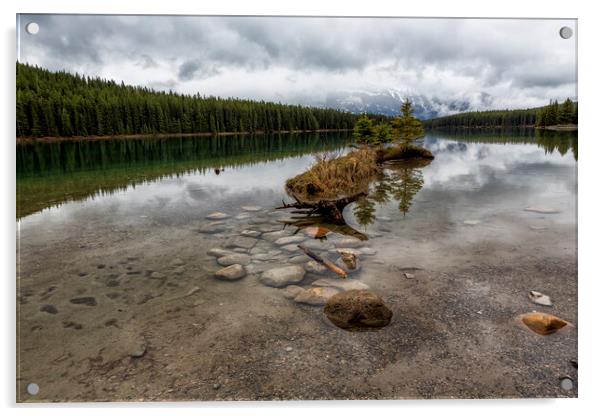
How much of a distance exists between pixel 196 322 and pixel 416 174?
15629mm

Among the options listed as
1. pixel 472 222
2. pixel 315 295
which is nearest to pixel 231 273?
pixel 315 295

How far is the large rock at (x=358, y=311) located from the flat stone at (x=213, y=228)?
457 centimetres

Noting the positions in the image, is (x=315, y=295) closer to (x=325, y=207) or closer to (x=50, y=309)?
(x=50, y=309)

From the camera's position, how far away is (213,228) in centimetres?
828

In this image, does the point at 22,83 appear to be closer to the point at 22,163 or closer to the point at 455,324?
the point at 22,163

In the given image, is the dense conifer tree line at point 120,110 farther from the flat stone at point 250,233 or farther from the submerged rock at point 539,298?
the submerged rock at point 539,298

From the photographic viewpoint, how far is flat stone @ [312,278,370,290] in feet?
16.3

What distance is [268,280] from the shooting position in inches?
206

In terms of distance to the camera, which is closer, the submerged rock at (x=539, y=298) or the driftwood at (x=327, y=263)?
the submerged rock at (x=539, y=298)

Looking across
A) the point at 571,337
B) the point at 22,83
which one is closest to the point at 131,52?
the point at 22,83

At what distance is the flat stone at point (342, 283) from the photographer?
16.3 feet

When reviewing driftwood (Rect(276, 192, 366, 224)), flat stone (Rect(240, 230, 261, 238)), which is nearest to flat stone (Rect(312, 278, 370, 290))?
flat stone (Rect(240, 230, 261, 238))

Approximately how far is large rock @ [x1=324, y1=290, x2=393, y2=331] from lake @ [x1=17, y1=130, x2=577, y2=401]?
0.14 metres

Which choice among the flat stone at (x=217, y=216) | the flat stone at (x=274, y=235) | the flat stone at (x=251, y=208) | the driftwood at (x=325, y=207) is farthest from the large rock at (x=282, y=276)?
the flat stone at (x=251, y=208)
